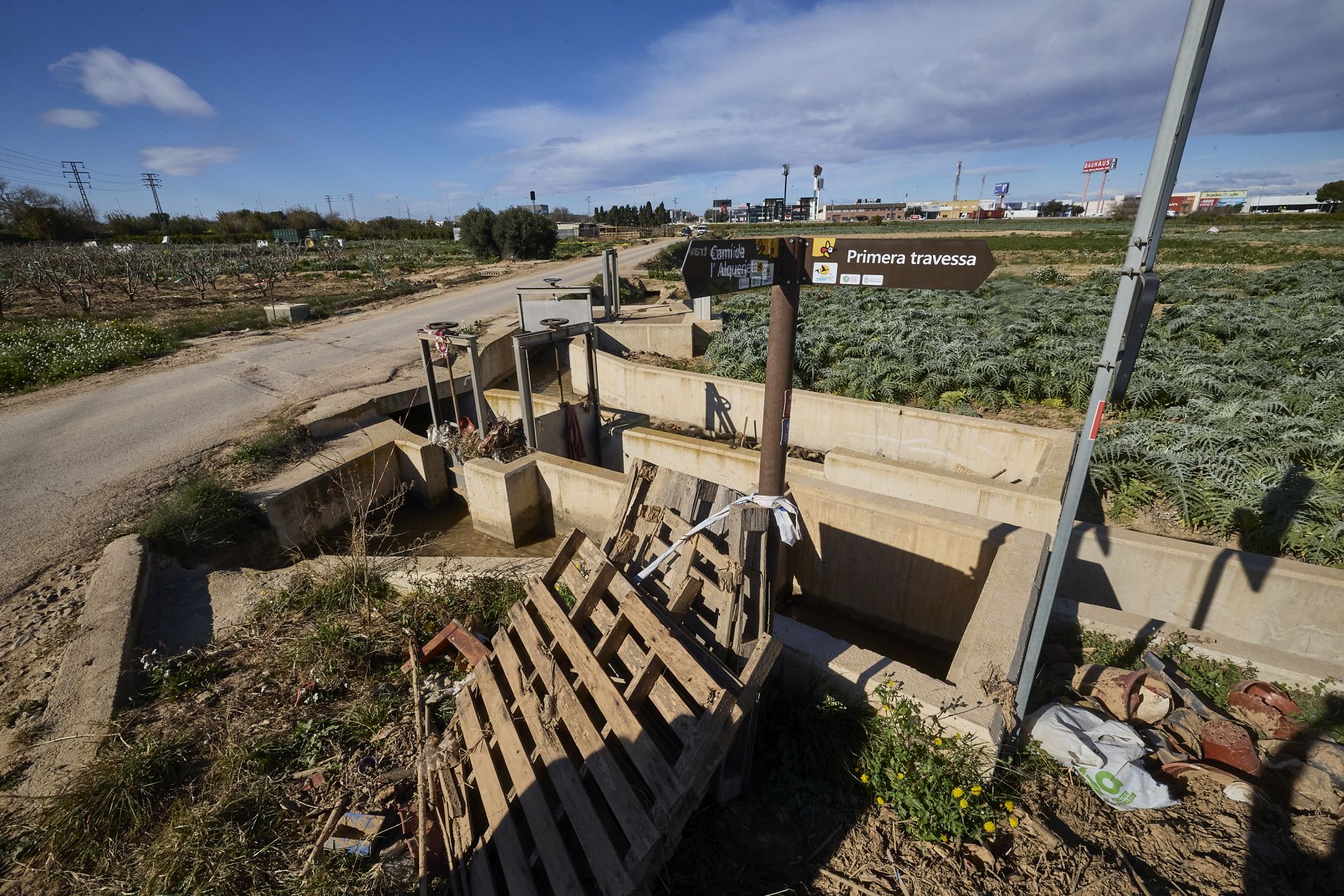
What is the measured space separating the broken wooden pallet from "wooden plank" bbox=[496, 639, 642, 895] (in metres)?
1.00

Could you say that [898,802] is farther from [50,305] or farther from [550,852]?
[50,305]

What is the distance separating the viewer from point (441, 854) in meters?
3.20

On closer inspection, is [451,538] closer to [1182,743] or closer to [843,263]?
[843,263]

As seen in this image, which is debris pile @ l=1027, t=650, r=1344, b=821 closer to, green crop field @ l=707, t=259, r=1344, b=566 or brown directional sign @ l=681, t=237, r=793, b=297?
green crop field @ l=707, t=259, r=1344, b=566

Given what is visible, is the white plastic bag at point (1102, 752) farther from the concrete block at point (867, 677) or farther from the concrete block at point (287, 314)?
the concrete block at point (287, 314)

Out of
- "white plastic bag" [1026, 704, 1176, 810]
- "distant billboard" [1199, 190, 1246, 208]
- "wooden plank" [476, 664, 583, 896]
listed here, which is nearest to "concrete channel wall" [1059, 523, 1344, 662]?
"white plastic bag" [1026, 704, 1176, 810]

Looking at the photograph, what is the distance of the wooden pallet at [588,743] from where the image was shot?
267 centimetres

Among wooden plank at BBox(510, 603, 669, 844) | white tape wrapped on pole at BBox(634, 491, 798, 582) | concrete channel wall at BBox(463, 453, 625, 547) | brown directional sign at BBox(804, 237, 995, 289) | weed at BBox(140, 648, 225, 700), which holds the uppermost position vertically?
brown directional sign at BBox(804, 237, 995, 289)

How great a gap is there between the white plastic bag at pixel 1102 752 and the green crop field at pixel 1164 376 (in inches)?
108

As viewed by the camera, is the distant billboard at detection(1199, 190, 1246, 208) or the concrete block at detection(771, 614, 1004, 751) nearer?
the concrete block at detection(771, 614, 1004, 751)

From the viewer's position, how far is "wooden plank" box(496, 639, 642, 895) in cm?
252

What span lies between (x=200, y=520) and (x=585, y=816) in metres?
5.97

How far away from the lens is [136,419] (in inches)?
376

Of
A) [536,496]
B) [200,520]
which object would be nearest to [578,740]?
[536,496]
